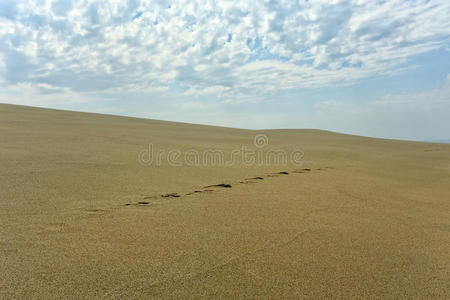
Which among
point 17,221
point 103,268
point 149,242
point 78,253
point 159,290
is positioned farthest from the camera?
point 17,221

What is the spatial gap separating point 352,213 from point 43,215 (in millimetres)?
2468

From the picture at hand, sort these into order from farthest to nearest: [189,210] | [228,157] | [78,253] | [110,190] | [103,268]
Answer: [228,157] → [110,190] → [189,210] → [78,253] → [103,268]

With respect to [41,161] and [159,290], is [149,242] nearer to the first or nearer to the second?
[159,290]

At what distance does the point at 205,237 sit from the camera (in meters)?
1.81

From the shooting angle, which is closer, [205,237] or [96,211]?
[205,237]

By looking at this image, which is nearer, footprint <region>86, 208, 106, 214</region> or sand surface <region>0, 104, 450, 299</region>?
sand surface <region>0, 104, 450, 299</region>

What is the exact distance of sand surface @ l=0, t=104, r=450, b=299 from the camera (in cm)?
132

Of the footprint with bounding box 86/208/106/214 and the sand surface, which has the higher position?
the footprint with bounding box 86/208/106/214

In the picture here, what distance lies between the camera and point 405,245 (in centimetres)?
187

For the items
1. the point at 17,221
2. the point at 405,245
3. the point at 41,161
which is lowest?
the point at 405,245

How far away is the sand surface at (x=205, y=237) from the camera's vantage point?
1323mm

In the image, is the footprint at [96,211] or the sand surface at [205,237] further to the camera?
the footprint at [96,211]

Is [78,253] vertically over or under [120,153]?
under

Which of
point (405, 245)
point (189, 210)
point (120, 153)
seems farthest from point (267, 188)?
point (120, 153)
